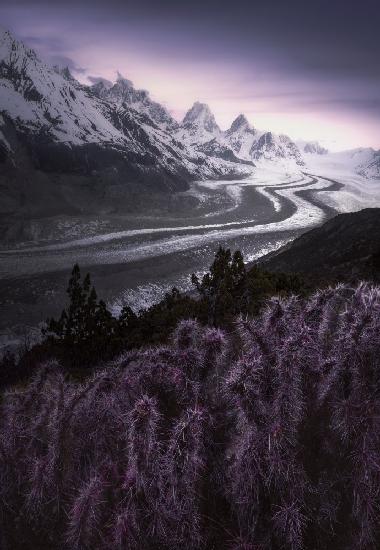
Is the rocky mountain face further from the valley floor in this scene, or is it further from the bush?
the bush

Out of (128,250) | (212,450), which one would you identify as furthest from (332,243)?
(212,450)

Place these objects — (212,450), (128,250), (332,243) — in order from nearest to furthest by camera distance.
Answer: (212,450)
(332,243)
(128,250)

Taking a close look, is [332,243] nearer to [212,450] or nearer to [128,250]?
[128,250]

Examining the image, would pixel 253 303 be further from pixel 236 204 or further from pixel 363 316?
pixel 236 204

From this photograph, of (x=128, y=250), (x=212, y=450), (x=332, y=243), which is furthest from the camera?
(x=128, y=250)

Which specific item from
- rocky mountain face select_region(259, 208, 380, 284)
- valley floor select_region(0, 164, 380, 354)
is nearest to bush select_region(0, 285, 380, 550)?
rocky mountain face select_region(259, 208, 380, 284)

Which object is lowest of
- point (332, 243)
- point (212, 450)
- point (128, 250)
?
point (128, 250)

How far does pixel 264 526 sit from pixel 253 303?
62.6 feet

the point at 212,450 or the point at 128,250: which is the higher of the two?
the point at 212,450

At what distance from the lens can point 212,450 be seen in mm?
9719

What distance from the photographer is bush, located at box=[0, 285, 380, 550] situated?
27.8ft

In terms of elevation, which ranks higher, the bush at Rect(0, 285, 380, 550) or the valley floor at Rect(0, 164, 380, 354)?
the bush at Rect(0, 285, 380, 550)

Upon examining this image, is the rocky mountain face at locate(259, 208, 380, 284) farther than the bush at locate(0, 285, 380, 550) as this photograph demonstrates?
Yes

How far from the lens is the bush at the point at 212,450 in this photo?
333 inches
